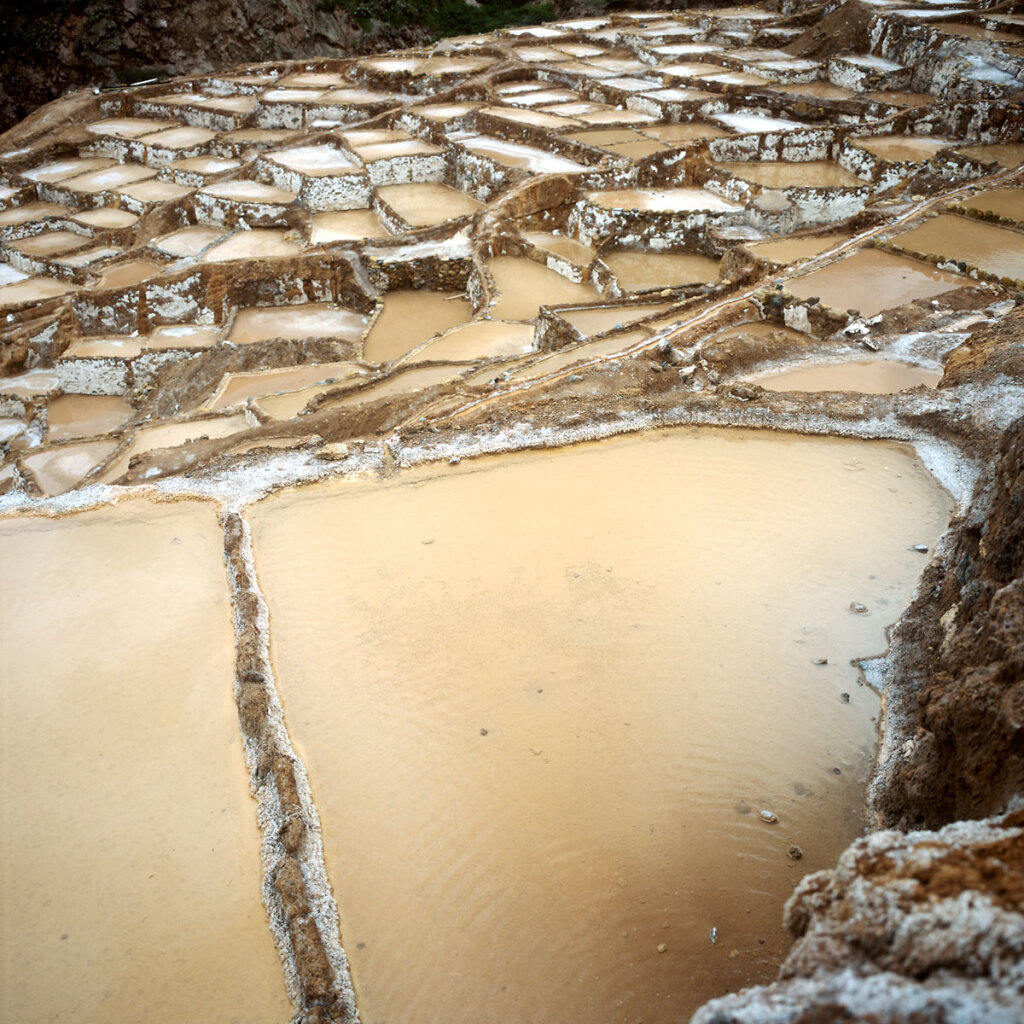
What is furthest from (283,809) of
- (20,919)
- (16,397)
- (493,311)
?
(16,397)

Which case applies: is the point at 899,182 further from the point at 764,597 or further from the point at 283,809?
the point at 283,809

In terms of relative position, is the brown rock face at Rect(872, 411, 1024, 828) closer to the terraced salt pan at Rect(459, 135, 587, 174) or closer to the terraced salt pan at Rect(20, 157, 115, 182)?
the terraced salt pan at Rect(459, 135, 587, 174)

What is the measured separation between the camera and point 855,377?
8.52 m

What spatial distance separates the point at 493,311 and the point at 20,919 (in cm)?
1049

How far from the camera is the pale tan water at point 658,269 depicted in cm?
1373

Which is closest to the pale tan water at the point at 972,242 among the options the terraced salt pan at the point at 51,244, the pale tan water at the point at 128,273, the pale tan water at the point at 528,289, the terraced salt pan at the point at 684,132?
the pale tan water at the point at 528,289

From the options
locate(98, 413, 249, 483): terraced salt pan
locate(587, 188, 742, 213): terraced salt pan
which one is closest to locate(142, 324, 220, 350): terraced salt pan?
locate(98, 413, 249, 483): terraced salt pan

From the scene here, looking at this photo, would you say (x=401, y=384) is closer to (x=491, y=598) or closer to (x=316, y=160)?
(x=491, y=598)

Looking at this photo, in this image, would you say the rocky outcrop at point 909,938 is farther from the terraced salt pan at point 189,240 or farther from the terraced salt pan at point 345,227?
the terraced salt pan at point 189,240

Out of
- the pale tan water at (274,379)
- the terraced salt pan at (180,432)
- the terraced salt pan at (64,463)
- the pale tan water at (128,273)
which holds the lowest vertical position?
the terraced salt pan at (64,463)

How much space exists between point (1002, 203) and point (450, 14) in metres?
25.7

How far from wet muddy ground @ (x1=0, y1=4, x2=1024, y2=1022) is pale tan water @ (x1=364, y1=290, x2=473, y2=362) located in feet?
0.35

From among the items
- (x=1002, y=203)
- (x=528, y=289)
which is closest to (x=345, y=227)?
(x=528, y=289)

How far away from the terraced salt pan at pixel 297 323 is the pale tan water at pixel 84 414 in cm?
214
